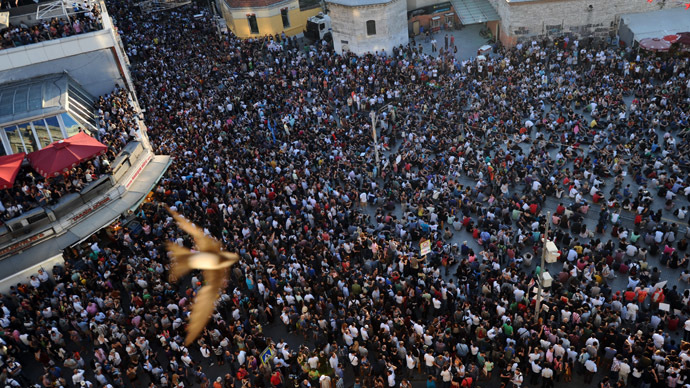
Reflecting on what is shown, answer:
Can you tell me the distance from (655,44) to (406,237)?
2034 cm

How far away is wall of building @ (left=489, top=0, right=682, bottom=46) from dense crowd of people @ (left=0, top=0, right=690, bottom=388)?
10.2 ft

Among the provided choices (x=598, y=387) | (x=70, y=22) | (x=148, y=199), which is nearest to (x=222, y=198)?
(x=148, y=199)

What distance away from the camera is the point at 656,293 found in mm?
17828

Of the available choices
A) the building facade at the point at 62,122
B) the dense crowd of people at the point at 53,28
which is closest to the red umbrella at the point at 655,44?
the building facade at the point at 62,122

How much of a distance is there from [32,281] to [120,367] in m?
5.75

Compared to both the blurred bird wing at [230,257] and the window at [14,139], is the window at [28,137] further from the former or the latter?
the blurred bird wing at [230,257]

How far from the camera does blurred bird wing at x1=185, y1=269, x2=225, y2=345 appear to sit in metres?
18.9

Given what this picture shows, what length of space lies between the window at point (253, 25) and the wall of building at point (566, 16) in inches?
724

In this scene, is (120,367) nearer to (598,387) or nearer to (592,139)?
(598,387)

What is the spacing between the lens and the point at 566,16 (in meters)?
37.7

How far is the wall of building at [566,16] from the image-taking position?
3700 centimetres

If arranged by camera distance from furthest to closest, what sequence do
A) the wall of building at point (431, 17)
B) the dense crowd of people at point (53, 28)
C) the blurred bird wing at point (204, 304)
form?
1. the wall of building at point (431, 17)
2. the dense crowd of people at point (53, 28)
3. the blurred bird wing at point (204, 304)

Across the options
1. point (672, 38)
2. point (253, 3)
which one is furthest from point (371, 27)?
point (672, 38)

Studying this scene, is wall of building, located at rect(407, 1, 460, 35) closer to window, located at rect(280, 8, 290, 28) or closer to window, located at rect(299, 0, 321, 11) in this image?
window, located at rect(299, 0, 321, 11)
